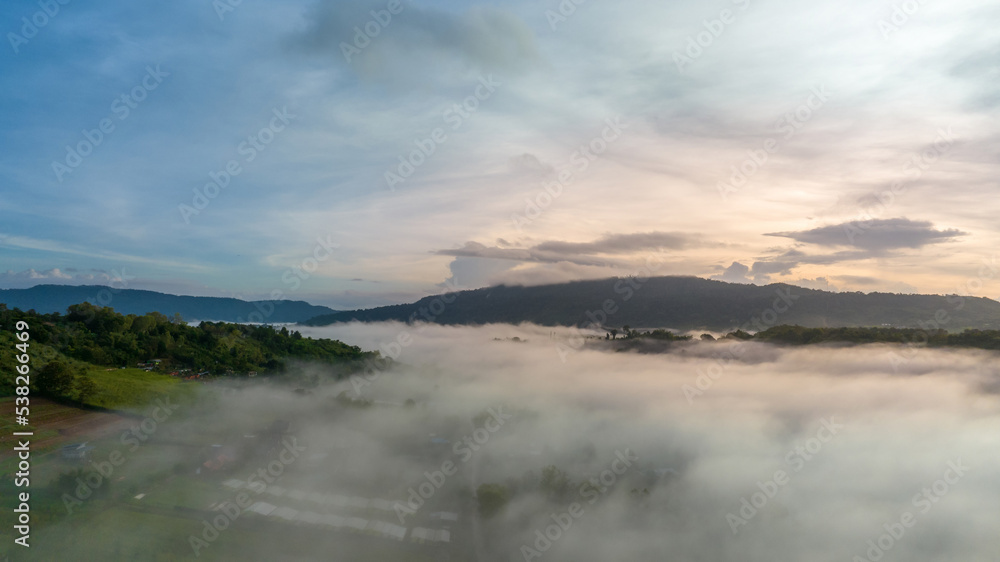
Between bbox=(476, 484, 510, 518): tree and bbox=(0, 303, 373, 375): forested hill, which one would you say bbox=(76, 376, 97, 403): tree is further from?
bbox=(476, 484, 510, 518): tree

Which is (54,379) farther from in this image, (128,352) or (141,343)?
(141,343)

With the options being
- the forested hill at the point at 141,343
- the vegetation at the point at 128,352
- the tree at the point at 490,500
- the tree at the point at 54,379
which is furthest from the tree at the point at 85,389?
the tree at the point at 490,500

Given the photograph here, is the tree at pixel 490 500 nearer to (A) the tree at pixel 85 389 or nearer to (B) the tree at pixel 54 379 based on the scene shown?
(A) the tree at pixel 85 389

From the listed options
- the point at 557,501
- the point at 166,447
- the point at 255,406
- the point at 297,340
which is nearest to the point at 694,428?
the point at 557,501

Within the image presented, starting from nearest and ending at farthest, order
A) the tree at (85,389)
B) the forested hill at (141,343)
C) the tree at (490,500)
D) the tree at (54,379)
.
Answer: the tree at (490,500) → the tree at (54,379) → the tree at (85,389) → the forested hill at (141,343)

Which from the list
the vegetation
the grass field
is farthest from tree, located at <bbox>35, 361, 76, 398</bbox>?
the grass field

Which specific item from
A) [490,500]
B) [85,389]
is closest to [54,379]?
[85,389]

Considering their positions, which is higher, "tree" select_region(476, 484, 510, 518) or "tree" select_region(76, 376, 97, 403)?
"tree" select_region(76, 376, 97, 403)

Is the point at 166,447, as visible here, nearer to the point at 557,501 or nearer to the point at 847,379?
the point at 557,501
